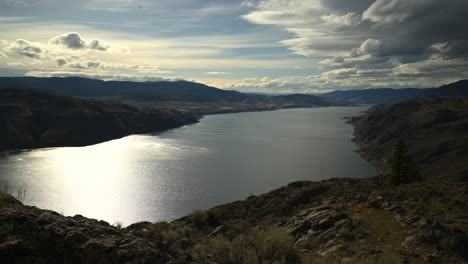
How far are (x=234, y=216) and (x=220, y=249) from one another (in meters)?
19.9

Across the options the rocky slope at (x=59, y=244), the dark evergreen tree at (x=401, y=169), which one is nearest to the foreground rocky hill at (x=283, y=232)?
the rocky slope at (x=59, y=244)

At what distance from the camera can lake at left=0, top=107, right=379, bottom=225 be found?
8300 cm

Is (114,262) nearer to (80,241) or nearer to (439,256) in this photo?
(80,241)

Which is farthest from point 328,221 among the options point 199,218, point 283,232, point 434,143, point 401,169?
point 434,143

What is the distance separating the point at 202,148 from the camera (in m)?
168

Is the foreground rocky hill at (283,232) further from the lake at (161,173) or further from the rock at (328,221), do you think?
the lake at (161,173)

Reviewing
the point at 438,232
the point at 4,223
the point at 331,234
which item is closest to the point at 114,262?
the point at 4,223

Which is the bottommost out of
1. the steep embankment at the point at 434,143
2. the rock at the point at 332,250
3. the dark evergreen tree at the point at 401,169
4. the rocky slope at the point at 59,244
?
the steep embankment at the point at 434,143

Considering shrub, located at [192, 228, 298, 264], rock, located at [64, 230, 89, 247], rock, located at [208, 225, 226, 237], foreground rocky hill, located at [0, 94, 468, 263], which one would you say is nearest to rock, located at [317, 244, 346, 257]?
foreground rocky hill, located at [0, 94, 468, 263]

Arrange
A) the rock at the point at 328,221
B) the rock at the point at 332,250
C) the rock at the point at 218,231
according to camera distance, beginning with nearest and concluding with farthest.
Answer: the rock at the point at 332,250 < the rock at the point at 328,221 < the rock at the point at 218,231

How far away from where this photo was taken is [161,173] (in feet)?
374

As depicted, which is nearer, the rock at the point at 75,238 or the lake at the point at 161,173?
the rock at the point at 75,238

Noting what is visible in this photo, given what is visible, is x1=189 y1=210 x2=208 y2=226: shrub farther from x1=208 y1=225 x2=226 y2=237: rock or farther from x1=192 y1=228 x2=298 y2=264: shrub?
x1=192 y1=228 x2=298 y2=264: shrub

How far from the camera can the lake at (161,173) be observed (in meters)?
83.0
